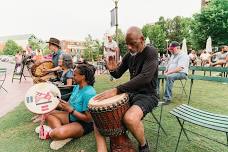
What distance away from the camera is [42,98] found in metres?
4.38

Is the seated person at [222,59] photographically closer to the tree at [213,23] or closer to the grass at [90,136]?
the grass at [90,136]

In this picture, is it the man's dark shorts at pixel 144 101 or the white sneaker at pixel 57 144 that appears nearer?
the man's dark shorts at pixel 144 101

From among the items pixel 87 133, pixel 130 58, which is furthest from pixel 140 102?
pixel 87 133

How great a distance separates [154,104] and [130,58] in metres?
0.79

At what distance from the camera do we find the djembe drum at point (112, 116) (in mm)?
3525

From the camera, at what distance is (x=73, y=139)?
4.70 metres

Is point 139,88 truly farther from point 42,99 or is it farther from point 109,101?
point 42,99

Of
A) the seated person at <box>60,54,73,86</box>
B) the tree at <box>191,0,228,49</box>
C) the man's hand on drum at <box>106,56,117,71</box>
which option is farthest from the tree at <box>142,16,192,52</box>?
the man's hand on drum at <box>106,56,117,71</box>

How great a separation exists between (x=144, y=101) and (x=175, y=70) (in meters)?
3.46

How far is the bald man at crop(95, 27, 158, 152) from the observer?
3.55m

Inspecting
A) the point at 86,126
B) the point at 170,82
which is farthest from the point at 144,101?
the point at 170,82

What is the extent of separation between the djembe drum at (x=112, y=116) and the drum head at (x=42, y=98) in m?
0.88

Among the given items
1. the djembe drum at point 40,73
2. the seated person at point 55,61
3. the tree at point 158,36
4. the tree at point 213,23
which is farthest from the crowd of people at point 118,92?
the tree at point 158,36

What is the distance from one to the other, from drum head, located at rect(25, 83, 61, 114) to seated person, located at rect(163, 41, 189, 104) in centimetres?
341
